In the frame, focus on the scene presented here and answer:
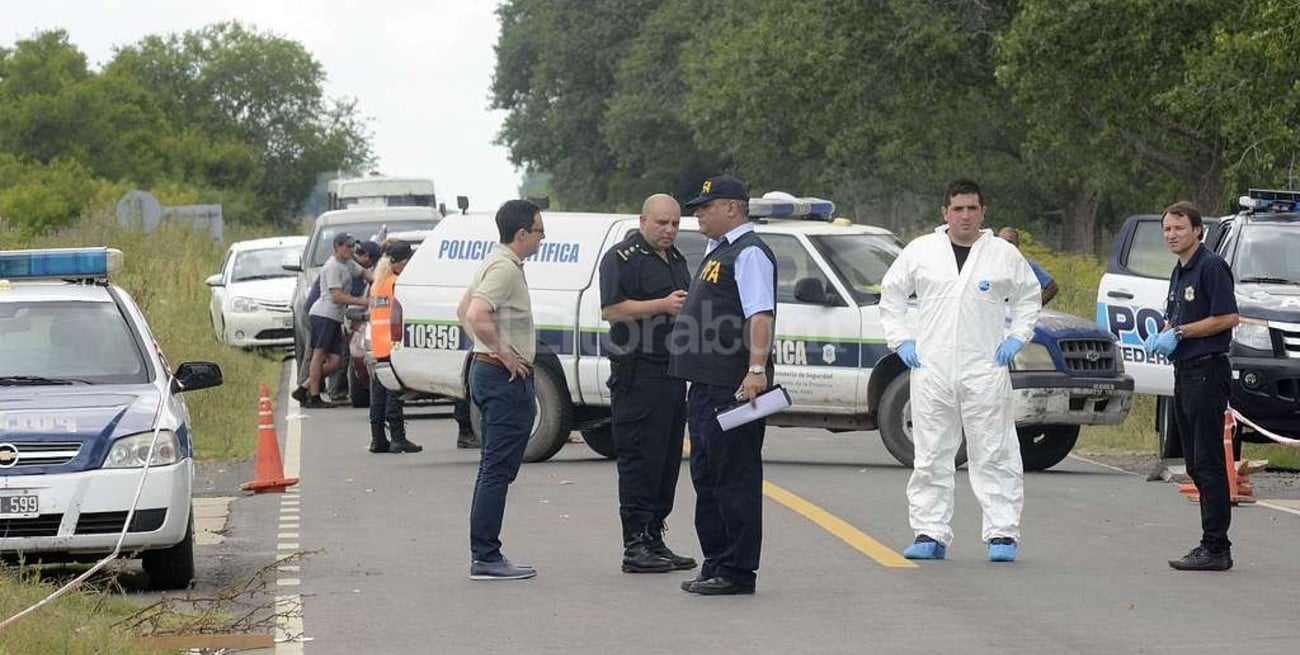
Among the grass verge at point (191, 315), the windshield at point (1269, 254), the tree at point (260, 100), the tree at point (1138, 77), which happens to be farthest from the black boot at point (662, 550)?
the tree at point (260, 100)

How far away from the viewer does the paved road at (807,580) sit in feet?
30.9

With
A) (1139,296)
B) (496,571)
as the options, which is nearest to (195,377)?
(496,571)

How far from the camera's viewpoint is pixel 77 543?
35.3 ft

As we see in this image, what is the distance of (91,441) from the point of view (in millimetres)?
10875

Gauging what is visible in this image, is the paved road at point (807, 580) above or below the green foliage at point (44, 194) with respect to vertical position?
below

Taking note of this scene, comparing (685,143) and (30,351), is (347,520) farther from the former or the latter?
(685,143)

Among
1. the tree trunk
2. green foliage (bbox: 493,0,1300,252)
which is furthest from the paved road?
the tree trunk

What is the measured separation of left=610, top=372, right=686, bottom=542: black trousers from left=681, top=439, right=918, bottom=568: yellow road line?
52cm

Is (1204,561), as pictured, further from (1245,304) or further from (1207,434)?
(1245,304)

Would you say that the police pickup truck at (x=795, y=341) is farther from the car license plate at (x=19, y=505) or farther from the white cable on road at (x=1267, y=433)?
the car license plate at (x=19, y=505)

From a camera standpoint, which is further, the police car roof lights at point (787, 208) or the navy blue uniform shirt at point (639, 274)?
the police car roof lights at point (787, 208)

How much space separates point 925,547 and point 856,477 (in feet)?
15.5

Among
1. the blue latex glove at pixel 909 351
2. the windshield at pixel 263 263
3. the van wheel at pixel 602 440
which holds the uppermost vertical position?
the windshield at pixel 263 263

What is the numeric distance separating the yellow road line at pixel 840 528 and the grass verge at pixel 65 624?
3291 millimetres
